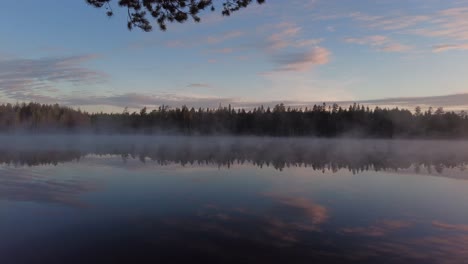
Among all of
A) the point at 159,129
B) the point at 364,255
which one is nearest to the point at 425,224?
the point at 364,255

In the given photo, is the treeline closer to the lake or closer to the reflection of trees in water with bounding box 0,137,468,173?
the reflection of trees in water with bounding box 0,137,468,173

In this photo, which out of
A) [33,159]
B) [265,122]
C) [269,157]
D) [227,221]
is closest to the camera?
[227,221]

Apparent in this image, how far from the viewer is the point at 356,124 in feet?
427

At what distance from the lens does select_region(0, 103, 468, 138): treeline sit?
126 m

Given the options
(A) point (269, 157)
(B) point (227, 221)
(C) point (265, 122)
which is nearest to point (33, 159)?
(A) point (269, 157)

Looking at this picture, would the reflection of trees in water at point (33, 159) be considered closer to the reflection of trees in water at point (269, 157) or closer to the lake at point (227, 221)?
the reflection of trees in water at point (269, 157)

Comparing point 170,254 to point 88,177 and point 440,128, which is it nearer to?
point 88,177

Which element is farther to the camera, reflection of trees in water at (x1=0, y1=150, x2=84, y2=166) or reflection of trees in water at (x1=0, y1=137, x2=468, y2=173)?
reflection of trees in water at (x1=0, y1=137, x2=468, y2=173)

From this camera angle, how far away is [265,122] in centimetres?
13338

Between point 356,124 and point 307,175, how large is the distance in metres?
114

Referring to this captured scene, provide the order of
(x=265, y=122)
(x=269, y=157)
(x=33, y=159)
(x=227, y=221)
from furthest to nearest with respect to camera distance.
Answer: (x=265, y=122) → (x=269, y=157) → (x=33, y=159) → (x=227, y=221)

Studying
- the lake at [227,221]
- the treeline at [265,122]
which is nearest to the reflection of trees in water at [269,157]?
the lake at [227,221]

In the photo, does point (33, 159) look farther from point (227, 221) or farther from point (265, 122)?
point (265, 122)

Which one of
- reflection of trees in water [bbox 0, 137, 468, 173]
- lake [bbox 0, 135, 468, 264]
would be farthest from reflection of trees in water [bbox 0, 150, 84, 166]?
lake [bbox 0, 135, 468, 264]
